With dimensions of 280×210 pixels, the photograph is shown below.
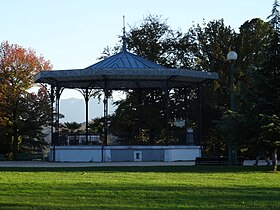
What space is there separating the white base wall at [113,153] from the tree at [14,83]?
382 inches

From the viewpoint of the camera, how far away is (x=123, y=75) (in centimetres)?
3506

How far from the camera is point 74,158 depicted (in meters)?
35.6

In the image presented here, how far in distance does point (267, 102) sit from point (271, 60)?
1779mm

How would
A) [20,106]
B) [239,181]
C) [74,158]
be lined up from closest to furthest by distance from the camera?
1. [239,181]
2. [74,158]
3. [20,106]

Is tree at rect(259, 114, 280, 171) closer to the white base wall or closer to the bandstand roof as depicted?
the bandstand roof

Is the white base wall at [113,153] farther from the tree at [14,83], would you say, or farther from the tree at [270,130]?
the tree at [270,130]

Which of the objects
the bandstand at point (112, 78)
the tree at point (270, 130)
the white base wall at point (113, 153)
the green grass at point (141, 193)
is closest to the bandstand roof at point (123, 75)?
the bandstand at point (112, 78)

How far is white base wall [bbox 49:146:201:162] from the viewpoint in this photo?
3538cm

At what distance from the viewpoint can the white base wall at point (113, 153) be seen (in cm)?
3538

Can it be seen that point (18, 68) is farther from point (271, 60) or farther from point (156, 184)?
point (156, 184)

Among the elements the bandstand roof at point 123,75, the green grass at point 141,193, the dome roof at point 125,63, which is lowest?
the green grass at point 141,193

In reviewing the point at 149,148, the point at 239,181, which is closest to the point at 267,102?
the point at 239,181

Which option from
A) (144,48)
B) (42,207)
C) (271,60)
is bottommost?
(42,207)

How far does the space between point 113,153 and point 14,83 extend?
592 inches
